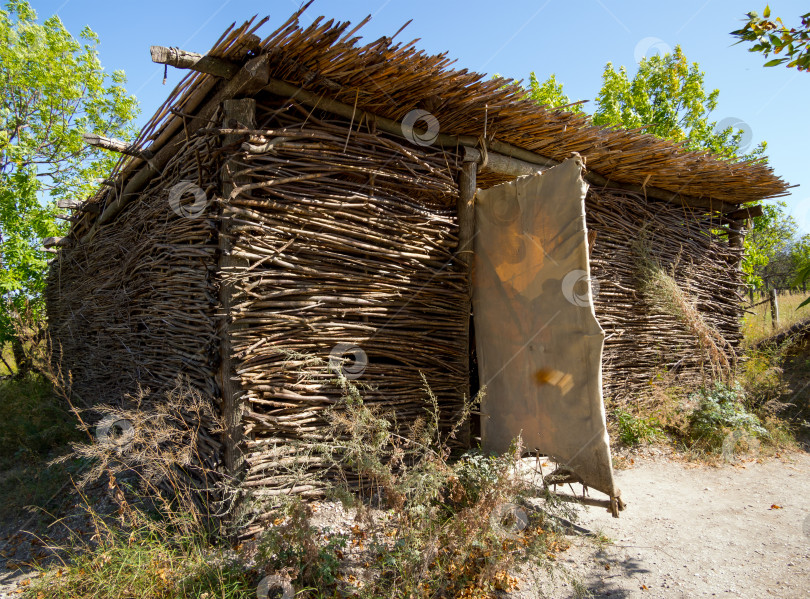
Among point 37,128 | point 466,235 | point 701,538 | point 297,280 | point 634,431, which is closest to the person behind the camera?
point 701,538

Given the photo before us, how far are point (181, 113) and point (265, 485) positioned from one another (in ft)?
8.35

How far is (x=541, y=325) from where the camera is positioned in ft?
10.9

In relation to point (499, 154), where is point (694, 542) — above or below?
below

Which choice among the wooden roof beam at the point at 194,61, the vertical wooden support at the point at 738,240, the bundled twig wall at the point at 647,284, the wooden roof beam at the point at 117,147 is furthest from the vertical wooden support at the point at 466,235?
the vertical wooden support at the point at 738,240

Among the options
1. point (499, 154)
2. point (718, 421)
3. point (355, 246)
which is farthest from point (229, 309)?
point (718, 421)

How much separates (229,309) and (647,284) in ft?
14.8

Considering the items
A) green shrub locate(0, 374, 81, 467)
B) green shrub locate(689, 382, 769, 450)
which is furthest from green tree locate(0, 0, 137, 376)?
green shrub locate(689, 382, 769, 450)

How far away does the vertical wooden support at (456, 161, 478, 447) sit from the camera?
12.9 feet

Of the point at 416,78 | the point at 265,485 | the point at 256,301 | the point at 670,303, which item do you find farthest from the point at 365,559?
the point at 670,303

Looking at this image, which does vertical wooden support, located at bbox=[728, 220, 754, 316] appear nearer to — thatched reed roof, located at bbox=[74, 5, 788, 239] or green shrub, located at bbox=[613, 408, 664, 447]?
thatched reed roof, located at bbox=[74, 5, 788, 239]

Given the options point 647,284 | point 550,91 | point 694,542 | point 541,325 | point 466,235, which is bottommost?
point 694,542

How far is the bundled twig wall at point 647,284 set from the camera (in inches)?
202

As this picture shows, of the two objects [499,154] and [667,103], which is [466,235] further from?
[667,103]

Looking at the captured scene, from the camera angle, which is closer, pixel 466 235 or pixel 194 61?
pixel 194 61
